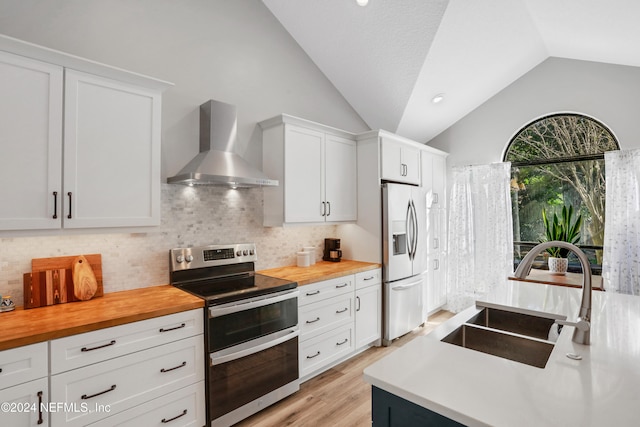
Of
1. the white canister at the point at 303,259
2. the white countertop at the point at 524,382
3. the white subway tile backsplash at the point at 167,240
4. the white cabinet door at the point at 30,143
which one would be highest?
the white cabinet door at the point at 30,143

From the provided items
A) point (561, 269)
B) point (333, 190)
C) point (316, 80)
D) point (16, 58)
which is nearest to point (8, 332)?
point (16, 58)

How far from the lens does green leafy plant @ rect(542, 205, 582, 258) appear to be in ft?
11.8

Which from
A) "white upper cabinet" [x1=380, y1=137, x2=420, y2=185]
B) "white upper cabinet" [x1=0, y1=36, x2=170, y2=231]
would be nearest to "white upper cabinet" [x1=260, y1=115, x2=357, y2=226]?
"white upper cabinet" [x1=380, y1=137, x2=420, y2=185]

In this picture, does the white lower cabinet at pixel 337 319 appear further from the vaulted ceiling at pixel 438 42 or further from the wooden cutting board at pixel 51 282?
the vaulted ceiling at pixel 438 42

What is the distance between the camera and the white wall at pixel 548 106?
359 cm

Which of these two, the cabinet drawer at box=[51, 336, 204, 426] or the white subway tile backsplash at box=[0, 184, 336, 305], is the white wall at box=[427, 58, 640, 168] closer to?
the white subway tile backsplash at box=[0, 184, 336, 305]

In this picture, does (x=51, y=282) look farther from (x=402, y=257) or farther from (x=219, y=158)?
(x=402, y=257)

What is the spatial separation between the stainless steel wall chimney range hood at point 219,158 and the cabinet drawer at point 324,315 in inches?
45.3

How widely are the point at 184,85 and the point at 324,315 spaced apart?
2.32 metres

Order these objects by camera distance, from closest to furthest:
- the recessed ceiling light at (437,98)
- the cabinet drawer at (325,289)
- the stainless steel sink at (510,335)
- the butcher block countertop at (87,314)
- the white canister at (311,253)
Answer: the stainless steel sink at (510,335), the butcher block countertop at (87,314), the cabinet drawer at (325,289), the white canister at (311,253), the recessed ceiling light at (437,98)

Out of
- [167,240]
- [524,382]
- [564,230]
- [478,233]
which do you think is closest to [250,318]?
[167,240]

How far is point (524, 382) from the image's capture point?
1044mm

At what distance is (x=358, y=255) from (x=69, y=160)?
9.10ft

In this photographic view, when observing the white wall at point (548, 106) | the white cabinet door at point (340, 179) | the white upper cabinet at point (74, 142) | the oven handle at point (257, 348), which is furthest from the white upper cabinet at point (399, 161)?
the white upper cabinet at point (74, 142)
